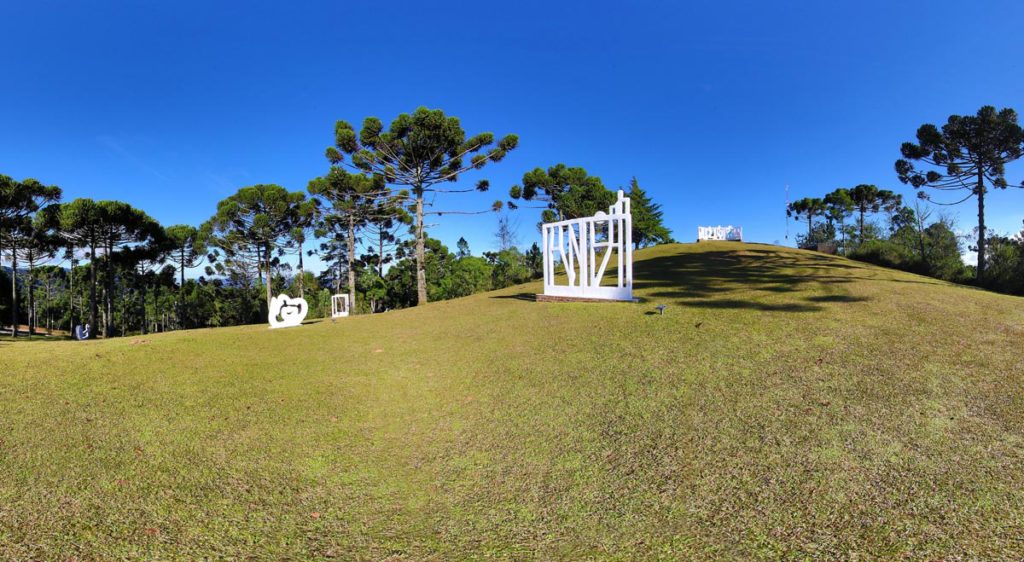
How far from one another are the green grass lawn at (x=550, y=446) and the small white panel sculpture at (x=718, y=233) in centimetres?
2066

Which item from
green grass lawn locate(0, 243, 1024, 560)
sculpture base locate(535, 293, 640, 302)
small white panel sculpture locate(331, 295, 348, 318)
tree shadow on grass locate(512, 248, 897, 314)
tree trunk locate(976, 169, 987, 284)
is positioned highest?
tree trunk locate(976, 169, 987, 284)

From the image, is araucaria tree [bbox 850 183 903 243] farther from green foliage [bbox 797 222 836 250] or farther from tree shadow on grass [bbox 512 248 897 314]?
tree shadow on grass [bbox 512 248 897 314]

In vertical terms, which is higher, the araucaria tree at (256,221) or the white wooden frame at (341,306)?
the araucaria tree at (256,221)

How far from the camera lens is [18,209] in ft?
69.9

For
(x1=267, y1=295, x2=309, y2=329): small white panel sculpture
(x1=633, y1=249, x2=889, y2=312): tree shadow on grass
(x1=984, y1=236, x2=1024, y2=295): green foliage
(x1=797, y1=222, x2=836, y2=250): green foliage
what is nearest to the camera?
(x1=633, y1=249, x2=889, y2=312): tree shadow on grass

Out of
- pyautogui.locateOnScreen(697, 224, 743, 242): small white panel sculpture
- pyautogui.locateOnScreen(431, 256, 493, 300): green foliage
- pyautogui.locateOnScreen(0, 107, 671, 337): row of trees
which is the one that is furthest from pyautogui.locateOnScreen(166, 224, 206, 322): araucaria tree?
pyautogui.locateOnScreen(697, 224, 743, 242): small white panel sculpture

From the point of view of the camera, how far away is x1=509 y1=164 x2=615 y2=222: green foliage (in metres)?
29.8

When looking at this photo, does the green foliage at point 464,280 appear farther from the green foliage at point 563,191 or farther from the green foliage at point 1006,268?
the green foliage at point 1006,268

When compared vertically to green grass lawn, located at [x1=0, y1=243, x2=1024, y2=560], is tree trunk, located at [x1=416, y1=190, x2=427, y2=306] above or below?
above

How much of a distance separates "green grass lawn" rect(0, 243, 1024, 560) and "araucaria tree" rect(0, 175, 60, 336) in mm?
21462

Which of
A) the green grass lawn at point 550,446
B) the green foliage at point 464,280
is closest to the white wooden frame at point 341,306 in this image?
the green grass lawn at point 550,446

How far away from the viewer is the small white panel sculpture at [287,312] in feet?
35.5

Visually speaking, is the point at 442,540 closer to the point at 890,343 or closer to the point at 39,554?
the point at 39,554

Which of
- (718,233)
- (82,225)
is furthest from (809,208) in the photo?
(82,225)
